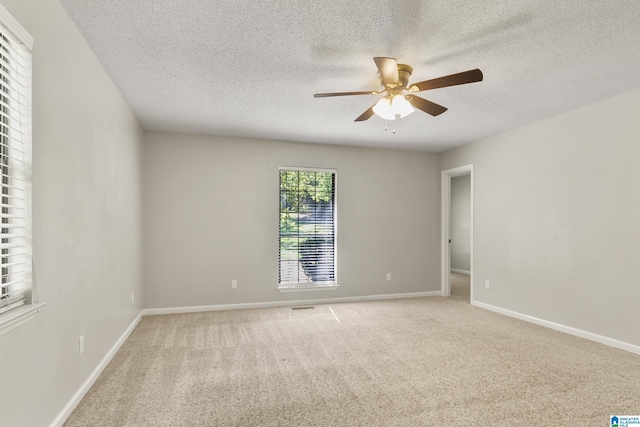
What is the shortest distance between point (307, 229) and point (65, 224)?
353cm

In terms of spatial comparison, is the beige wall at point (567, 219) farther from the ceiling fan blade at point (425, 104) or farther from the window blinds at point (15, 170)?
the window blinds at point (15, 170)

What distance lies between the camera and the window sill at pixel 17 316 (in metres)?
1.41

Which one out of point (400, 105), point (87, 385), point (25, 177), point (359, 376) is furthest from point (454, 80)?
point (87, 385)

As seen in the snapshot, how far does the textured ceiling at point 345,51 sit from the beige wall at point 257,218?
1.02 m

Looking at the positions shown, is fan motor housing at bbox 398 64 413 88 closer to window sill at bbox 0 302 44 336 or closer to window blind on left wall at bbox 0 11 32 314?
window blind on left wall at bbox 0 11 32 314

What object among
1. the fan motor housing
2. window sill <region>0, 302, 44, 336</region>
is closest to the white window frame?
window sill <region>0, 302, 44, 336</region>

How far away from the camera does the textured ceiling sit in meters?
2.06

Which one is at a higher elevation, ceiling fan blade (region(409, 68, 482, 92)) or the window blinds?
ceiling fan blade (region(409, 68, 482, 92))

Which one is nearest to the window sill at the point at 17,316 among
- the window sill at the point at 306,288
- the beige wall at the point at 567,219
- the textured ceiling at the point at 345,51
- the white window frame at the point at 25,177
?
the white window frame at the point at 25,177

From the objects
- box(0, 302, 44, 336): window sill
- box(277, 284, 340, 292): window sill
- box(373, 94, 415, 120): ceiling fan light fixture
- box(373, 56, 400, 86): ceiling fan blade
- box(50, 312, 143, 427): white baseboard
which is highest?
box(373, 56, 400, 86): ceiling fan blade

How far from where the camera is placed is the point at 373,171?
5.71m

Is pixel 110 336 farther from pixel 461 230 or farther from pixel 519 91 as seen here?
pixel 461 230

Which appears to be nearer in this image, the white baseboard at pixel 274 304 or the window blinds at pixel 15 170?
the window blinds at pixel 15 170

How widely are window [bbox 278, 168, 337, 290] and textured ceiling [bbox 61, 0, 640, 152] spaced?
1.50 metres
